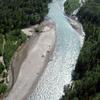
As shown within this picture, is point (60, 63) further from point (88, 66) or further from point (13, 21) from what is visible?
point (13, 21)

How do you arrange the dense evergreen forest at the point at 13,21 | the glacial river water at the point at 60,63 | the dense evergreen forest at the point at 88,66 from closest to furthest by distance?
the dense evergreen forest at the point at 88,66 → the glacial river water at the point at 60,63 → the dense evergreen forest at the point at 13,21

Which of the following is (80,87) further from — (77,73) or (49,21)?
(49,21)

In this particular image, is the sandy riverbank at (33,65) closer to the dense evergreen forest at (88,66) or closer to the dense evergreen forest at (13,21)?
the dense evergreen forest at (13,21)

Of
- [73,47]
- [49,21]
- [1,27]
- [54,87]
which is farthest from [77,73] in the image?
[49,21]

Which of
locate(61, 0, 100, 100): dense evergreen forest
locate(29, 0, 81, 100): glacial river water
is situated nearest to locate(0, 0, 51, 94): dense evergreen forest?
locate(29, 0, 81, 100): glacial river water

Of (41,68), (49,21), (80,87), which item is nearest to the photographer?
(80,87)

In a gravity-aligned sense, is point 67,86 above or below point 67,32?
above

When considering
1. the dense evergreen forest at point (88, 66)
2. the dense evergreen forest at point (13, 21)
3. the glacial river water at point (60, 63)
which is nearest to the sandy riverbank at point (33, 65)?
the glacial river water at point (60, 63)
